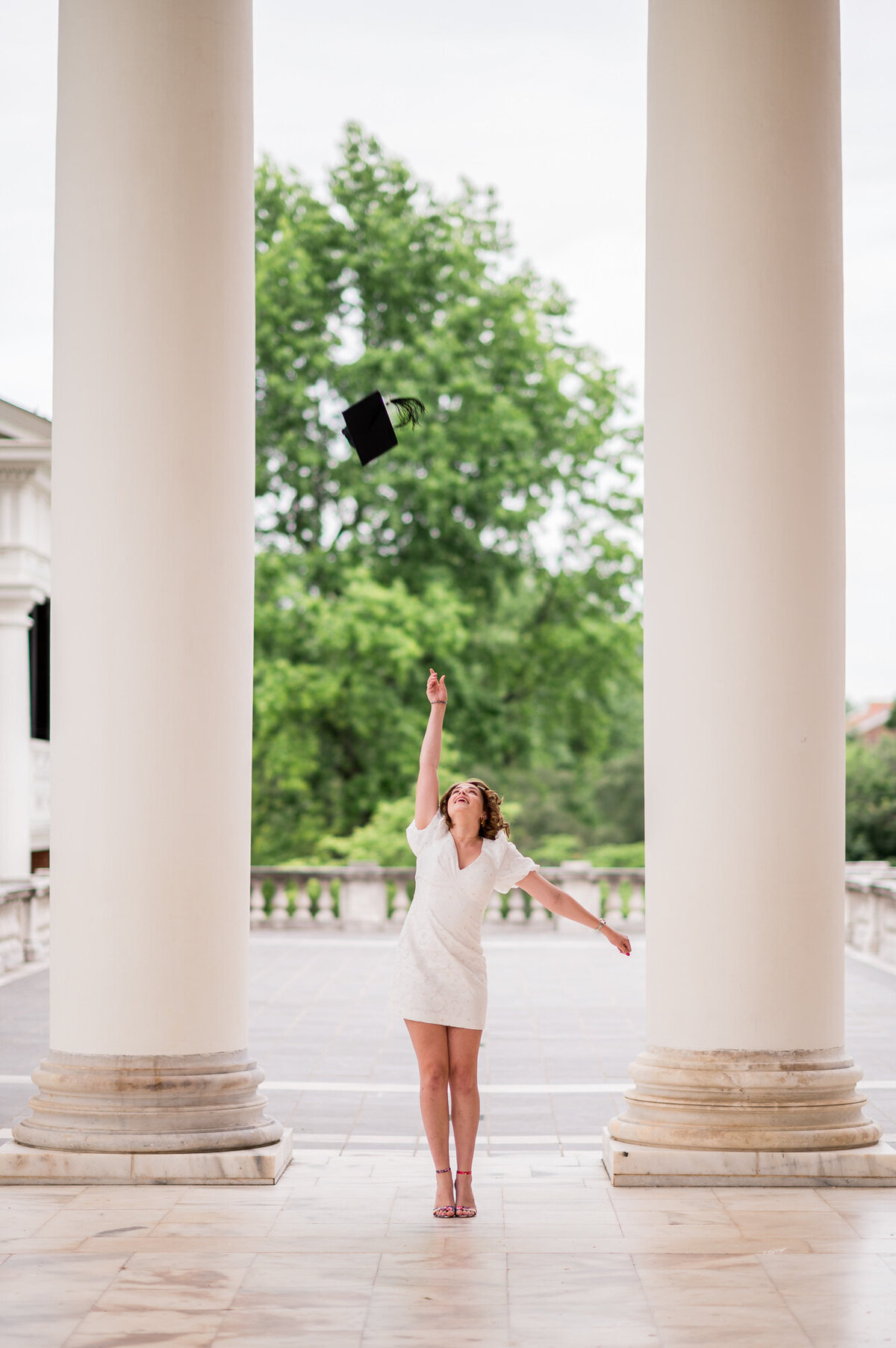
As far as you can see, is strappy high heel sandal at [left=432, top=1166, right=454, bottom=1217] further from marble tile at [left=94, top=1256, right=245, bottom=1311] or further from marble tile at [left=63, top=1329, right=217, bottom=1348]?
marble tile at [left=63, top=1329, right=217, bottom=1348]

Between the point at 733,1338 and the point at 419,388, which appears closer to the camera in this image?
the point at 733,1338

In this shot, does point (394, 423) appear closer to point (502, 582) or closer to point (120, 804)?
point (120, 804)

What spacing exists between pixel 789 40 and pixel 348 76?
3590cm

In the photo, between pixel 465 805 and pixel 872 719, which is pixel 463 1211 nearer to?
pixel 465 805

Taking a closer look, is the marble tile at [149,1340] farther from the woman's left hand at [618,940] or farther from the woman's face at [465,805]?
the woman's face at [465,805]

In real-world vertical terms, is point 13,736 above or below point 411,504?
below

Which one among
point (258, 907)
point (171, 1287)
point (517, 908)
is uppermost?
point (171, 1287)

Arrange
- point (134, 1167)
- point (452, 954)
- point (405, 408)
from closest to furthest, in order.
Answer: point (452, 954)
point (134, 1167)
point (405, 408)

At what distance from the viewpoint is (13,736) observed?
27.0m

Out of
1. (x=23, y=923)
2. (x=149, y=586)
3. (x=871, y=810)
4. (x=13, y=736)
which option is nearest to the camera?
(x=149, y=586)

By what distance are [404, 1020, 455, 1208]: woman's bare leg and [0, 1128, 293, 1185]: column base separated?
1336 mm

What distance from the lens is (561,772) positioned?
61.8 metres

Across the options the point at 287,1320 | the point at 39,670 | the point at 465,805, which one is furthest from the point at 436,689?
the point at 39,670

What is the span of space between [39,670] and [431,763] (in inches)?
1141
